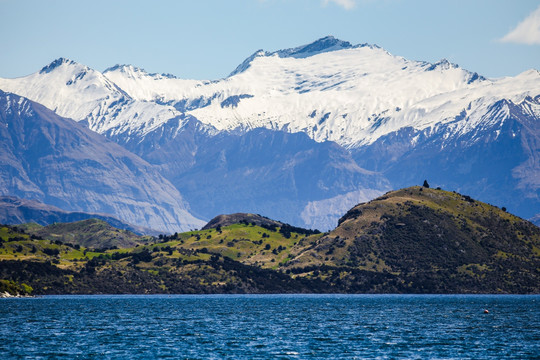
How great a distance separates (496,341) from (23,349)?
7575 centimetres

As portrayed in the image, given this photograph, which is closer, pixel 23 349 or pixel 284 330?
pixel 23 349

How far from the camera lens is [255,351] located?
5453 inches

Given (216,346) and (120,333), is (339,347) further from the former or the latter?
(120,333)

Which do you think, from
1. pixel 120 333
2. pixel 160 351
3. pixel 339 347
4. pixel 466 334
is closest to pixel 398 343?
pixel 339 347

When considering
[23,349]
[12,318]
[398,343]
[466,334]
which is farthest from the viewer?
[12,318]

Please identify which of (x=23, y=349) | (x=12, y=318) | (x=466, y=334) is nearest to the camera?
(x=23, y=349)

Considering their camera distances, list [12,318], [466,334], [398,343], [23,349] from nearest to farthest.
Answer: [23,349] < [398,343] < [466,334] < [12,318]

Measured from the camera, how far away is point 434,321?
196 m

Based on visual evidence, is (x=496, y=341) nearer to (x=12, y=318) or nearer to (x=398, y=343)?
(x=398, y=343)

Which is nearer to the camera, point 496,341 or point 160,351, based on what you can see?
point 160,351

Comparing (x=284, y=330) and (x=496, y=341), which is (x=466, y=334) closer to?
(x=496, y=341)

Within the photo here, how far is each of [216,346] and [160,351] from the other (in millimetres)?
10895

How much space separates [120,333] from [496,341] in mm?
65600

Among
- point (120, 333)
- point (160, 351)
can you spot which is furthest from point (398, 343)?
point (120, 333)
